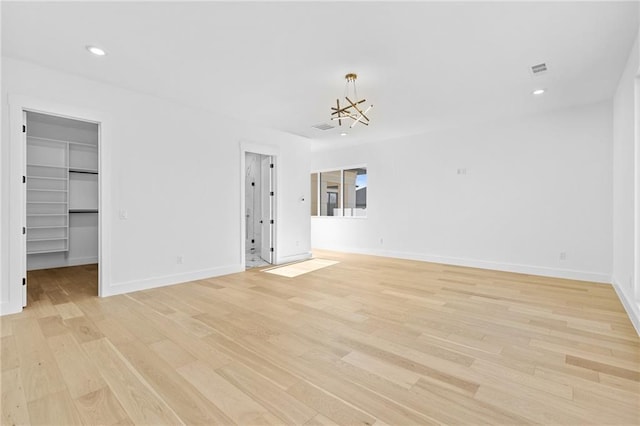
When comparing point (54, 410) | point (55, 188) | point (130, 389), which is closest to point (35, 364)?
point (54, 410)

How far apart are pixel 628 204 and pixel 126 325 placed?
5.62m

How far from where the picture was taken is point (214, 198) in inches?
206

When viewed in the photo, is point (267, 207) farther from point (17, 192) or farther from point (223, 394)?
point (223, 394)

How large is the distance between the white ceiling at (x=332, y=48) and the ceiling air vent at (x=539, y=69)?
70 millimetres

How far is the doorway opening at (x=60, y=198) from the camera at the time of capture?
5.68 m

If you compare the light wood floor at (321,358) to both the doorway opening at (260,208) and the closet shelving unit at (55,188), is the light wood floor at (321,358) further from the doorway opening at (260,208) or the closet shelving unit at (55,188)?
the closet shelving unit at (55,188)

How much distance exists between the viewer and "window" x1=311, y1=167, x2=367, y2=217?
8109mm

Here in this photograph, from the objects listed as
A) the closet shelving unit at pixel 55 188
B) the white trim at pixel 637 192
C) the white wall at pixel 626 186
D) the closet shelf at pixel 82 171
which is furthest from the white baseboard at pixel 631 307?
the closet shelf at pixel 82 171

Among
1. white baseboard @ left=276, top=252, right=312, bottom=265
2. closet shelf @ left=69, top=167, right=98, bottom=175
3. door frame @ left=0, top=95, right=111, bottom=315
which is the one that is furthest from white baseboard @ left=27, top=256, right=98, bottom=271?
white baseboard @ left=276, top=252, right=312, bottom=265

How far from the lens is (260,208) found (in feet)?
23.2

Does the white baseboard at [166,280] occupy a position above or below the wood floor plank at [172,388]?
above

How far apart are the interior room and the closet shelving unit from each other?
0.15 feet

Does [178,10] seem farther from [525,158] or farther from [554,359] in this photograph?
[525,158]

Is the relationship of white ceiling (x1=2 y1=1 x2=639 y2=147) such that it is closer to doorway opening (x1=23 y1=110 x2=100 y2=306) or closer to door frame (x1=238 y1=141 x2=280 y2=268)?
door frame (x1=238 y1=141 x2=280 y2=268)
